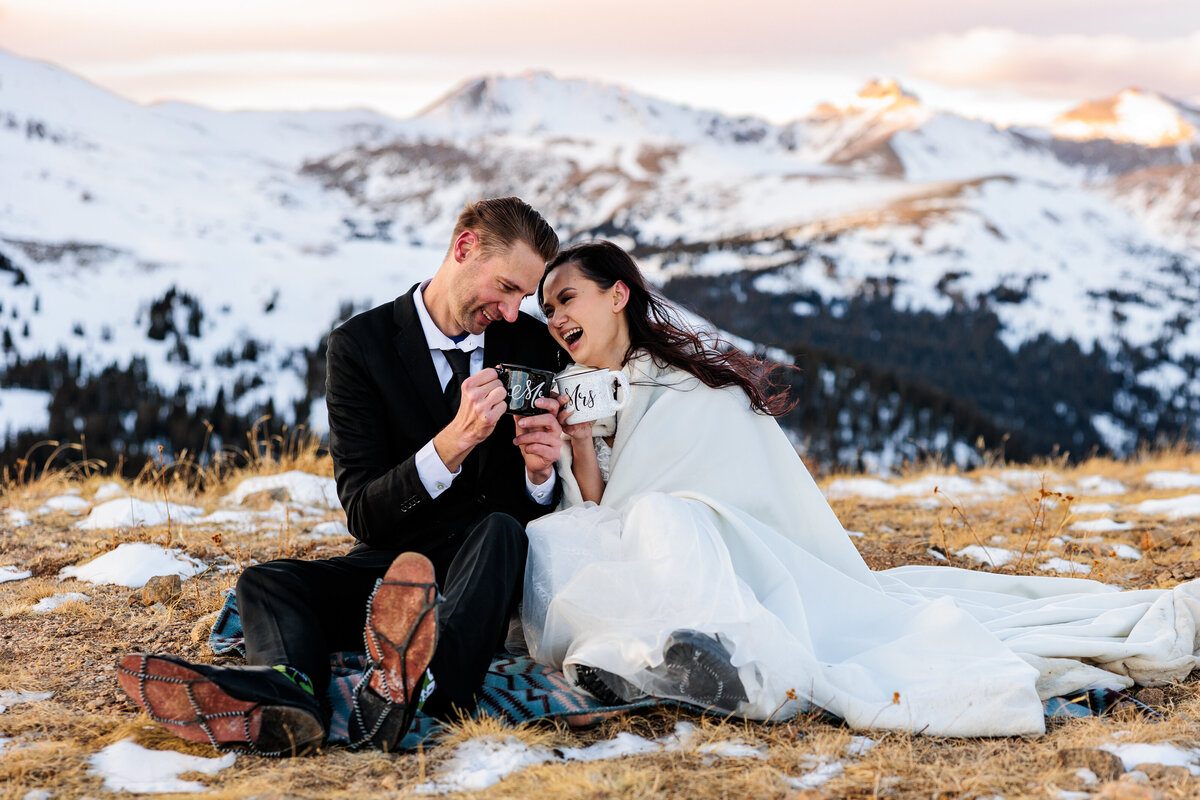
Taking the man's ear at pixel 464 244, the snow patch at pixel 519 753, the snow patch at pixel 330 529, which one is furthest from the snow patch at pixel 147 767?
the snow patch at pixel 330 529

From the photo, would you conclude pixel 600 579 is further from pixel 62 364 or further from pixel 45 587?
pixel 62 364

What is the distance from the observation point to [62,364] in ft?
273

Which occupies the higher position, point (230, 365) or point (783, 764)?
point (783, 764)

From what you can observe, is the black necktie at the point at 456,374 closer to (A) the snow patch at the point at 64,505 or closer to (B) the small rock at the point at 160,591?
(B) the small rock at the point at 160,591

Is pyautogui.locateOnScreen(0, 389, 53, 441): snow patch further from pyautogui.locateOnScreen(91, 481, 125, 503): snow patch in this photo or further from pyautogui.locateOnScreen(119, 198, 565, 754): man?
pyautogui.locateOnScreen(119, 198, 565, 754): man

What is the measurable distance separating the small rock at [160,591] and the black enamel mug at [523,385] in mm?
2145

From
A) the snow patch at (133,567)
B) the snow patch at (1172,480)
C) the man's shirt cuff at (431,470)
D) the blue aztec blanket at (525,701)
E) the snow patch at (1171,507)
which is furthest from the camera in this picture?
the snow patch at (1172,480)

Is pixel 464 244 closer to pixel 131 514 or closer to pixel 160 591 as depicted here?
pixel 160 591

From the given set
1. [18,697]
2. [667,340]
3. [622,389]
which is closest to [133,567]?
[18,697]

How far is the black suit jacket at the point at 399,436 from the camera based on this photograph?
3789mm

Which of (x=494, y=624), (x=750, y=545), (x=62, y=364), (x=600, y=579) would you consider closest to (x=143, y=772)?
(x=494, y=624)

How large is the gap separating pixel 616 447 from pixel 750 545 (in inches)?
33.6

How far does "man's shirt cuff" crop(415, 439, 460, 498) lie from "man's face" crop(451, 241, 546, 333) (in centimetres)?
76

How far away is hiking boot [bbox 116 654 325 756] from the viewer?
2588 mm
